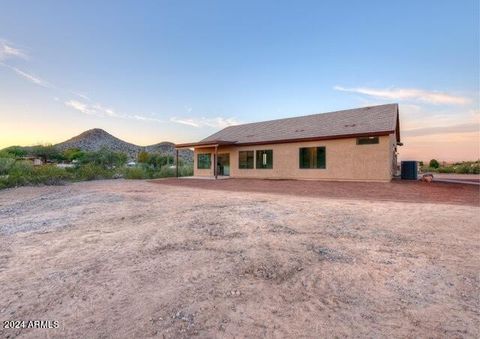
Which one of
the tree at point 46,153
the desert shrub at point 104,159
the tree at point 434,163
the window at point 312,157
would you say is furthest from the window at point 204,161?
the tree at point 46,153

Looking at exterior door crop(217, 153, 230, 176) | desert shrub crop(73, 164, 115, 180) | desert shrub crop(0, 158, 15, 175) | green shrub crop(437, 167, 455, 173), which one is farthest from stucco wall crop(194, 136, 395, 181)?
desert shrub crop(0, 158, 15, 175)

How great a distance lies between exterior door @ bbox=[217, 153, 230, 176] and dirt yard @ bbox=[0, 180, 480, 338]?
654 inches

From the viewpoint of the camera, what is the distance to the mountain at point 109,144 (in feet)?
247

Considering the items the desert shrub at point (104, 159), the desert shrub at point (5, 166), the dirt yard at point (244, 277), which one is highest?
the desert shrub at point (104, 159)

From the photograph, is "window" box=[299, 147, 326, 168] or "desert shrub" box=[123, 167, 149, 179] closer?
"window" box=[299, 147, 326, 168]

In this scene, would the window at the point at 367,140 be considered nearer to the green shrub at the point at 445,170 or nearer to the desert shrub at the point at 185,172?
the desert shrub at the point at 185,172

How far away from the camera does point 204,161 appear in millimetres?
23906

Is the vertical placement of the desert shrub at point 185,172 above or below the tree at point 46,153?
below

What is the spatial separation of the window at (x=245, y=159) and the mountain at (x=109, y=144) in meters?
54.0

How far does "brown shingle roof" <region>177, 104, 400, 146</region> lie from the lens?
15.9 metres

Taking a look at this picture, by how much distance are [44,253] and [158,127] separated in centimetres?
2852

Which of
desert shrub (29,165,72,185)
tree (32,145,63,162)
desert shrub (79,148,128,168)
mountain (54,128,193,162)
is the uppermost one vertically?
mountain (54,128,193,162)

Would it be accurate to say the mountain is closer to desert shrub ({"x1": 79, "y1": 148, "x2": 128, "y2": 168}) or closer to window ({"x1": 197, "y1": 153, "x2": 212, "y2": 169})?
desert shrub ({"x1": 79, "y1": 148, "x2": 128, "y2": 168})

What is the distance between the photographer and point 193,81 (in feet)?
61.9
